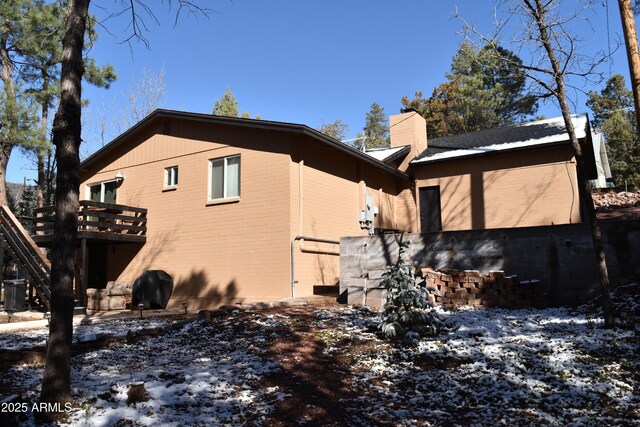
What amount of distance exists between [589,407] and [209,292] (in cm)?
1065

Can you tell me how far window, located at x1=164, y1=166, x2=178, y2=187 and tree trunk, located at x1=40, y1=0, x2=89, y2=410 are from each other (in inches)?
403

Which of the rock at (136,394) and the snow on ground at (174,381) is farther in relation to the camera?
the rock at (136,394)

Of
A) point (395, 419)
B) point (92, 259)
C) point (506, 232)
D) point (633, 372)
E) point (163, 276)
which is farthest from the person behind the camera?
point (92, 259)

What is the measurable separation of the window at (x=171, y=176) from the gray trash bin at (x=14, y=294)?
16.2 feet

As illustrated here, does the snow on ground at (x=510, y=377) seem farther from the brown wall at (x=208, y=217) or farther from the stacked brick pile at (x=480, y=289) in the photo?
the brown wall at (x=208, y=217)

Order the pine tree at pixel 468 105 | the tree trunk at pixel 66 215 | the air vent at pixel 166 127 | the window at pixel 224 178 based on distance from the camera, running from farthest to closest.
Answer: the pine tree at pixel 468 105, the air vent at pixel 166 127, the window at pixel 224 178, the tree trunk at pixel 66 215

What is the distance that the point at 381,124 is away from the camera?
209 feet

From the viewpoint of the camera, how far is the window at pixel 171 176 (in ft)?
49.0

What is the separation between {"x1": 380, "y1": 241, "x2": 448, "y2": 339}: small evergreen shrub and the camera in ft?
21.5

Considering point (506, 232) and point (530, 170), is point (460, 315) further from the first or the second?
point (530, 170)

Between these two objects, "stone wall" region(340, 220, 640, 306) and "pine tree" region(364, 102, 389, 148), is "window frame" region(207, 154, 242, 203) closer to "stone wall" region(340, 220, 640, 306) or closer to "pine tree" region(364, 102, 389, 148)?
"stone wall" region(340, 220, 640, 306)

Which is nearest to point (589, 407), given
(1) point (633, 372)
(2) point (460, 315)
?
(1) point (633, 372)

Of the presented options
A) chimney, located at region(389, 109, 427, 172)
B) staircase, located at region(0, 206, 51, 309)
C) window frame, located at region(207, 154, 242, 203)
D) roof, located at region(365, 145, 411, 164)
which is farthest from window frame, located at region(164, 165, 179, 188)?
chimney, located at region(389, 109, 427, 172)

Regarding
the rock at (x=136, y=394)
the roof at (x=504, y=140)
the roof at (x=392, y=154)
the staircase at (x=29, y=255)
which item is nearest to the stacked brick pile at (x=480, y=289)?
the rock at (x=136, y=394)
